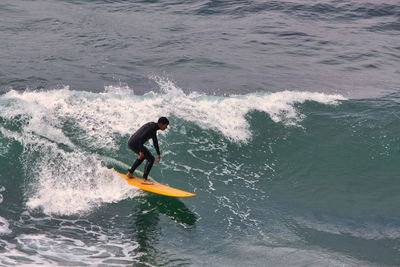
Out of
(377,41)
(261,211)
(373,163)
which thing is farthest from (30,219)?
(377,41)

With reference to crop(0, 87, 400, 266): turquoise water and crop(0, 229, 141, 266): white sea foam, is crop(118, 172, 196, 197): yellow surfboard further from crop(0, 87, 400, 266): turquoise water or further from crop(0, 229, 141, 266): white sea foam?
crop(0, 229, 141, 266): white sea foam

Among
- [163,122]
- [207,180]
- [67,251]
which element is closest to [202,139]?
[207,180]

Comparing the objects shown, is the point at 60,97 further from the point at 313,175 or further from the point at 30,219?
the point at 313,175

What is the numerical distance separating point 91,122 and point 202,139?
10.1 feet

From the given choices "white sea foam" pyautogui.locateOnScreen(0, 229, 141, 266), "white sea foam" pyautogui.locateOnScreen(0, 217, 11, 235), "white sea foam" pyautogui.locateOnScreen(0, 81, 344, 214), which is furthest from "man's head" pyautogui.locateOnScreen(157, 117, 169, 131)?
"white sea foam" pyautogui.locateOnScreen(0, 217, 11, 235)

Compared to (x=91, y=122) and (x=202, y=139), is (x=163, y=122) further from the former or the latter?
(x=91, y=122)

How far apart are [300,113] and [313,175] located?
11.3 feet

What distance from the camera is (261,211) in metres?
10.4

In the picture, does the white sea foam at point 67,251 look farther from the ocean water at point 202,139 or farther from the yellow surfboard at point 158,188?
the yellow surfboard at point 158,188

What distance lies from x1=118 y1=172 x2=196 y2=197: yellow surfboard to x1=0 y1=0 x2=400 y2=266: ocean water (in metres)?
0.24

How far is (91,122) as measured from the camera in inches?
533

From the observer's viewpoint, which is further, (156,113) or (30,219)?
(156,113)

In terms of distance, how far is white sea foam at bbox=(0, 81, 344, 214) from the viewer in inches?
421

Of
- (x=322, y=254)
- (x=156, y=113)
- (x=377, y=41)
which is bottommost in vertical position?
(x=322, y=254)
